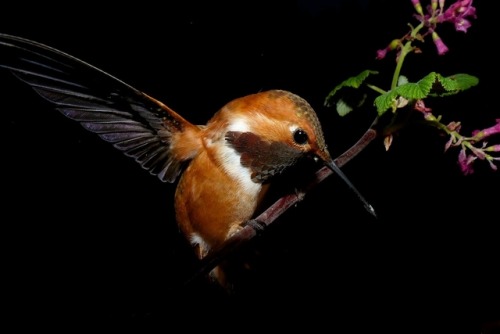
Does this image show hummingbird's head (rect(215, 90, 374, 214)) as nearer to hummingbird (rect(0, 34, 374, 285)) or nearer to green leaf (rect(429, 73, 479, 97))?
hummingbird (rect(0, 34, 374, 285))

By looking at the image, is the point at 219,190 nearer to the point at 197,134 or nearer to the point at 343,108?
the point at 197,134

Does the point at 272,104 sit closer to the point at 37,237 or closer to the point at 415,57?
the point at 415,57

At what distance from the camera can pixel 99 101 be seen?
934 millimetres

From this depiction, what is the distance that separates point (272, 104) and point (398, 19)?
1488 mm

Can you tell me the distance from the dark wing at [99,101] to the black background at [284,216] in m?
0.61

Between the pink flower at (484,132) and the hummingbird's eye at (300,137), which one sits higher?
the hummingbird's eye at (300,137)

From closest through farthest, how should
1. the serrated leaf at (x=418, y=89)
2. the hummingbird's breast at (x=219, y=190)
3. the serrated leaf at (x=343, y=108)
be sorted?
the serrated leaf at (x=418, y=89) < the hummingbird's breast at (x=219, y=190) < the serrated leaf at (x=343, y=108)

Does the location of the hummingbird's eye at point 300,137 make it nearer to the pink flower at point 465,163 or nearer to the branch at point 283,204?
the branch at point 283,204

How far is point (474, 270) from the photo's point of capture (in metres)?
1.92

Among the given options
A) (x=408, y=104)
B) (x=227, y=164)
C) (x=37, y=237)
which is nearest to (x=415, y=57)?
(x=408, y=104)

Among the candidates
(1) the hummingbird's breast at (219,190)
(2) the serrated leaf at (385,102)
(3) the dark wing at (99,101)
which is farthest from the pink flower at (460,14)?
(3) the dark wing at (99,101)

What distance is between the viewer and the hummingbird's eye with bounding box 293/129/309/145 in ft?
2.86

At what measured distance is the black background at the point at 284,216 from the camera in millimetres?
1674

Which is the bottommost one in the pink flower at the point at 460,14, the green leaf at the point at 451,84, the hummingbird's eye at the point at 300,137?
the green leaf at the point at 451,84
